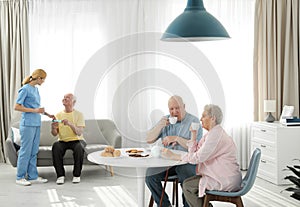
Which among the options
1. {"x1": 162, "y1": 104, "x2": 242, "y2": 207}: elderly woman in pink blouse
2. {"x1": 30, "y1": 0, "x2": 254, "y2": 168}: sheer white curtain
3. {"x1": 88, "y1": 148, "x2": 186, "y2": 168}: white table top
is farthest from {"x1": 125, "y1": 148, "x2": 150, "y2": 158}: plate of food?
{"x1": 30, "y1": 0, "x2": 254, "y2": 168}: sheer white curtain

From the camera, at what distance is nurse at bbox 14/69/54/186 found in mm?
5500

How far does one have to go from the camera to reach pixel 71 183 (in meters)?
5.64

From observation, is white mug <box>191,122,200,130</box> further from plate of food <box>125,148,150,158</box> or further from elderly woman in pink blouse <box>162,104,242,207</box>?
elderly woman in pink blouse <box>162,104,242,207</box>

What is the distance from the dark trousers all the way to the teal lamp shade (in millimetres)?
2602

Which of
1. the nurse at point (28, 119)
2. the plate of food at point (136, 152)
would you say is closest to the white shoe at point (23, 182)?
the nurse at point (28, 119)

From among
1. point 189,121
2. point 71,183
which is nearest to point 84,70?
point 189,121

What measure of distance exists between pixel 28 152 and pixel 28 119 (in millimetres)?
380

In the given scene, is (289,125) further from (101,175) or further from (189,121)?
(189,121)

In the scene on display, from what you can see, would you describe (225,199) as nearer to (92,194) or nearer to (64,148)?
(92,194)

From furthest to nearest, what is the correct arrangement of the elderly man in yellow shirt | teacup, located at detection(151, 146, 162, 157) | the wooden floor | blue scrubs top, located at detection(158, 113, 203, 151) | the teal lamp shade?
1. the elderly man in yellow shirt
2. the wooden floor
3. the teal lamp shade
4. teacup, located at detection(151, 146, 162, 157)
5. blue scrubs top, located at detection(158, 113, 203, 151)

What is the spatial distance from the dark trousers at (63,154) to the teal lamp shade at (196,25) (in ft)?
8.54

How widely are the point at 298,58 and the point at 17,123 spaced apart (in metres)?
3.65

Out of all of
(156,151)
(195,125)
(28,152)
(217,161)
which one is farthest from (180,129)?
(28,152)

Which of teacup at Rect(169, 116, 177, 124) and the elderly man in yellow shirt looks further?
the elderly man in yellow shirt
